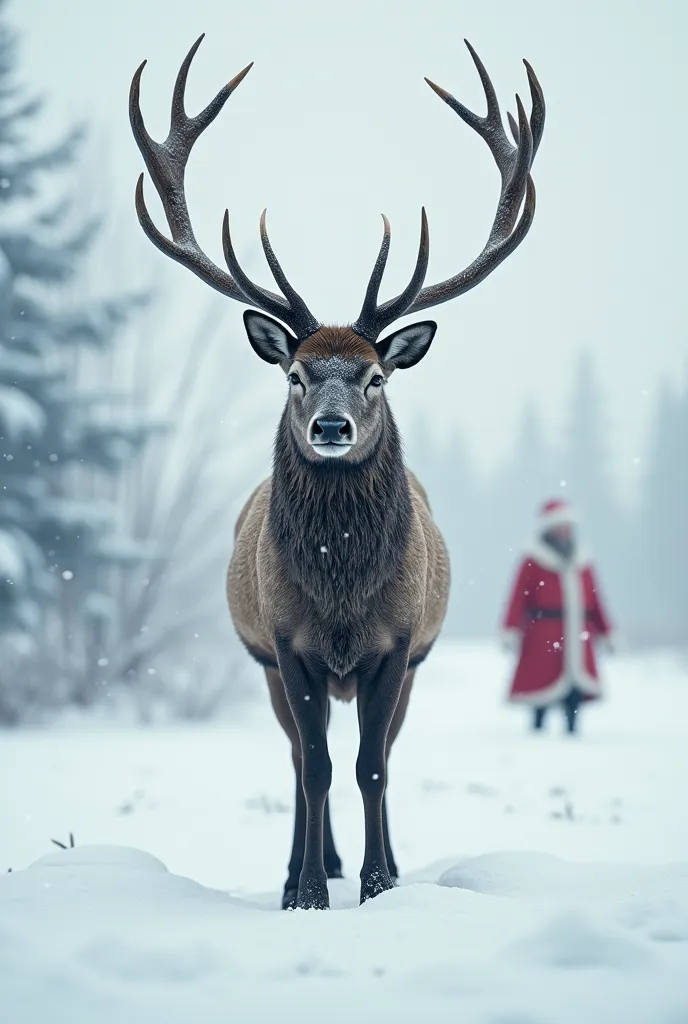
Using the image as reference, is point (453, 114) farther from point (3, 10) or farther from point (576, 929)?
point (3, 10)

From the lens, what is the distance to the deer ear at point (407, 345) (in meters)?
4.11

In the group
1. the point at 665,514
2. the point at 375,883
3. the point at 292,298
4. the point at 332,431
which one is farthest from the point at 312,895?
the point at 665,514

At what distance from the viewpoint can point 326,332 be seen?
13.1 feet

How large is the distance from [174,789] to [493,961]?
5027 mm

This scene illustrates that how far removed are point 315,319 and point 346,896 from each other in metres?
2.34

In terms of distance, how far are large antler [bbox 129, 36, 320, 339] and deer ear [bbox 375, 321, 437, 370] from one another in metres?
0.29

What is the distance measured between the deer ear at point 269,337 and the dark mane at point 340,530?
1.31 feet

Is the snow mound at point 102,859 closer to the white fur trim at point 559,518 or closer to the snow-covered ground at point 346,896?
the snow-covered ground at point 346,896

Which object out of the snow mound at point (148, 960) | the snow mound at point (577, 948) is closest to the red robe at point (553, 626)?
the snow mound at point (577, 948)

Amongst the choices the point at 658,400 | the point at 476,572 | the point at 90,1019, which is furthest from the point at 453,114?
the point at 476,572

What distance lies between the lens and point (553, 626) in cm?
1080

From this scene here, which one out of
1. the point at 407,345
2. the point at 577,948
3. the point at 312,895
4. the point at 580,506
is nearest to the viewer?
the point at 577,948

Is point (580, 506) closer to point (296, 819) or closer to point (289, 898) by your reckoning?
point (296, 819)

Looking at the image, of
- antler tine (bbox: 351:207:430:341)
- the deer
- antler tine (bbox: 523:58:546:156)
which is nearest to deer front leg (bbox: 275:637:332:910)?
the deer
